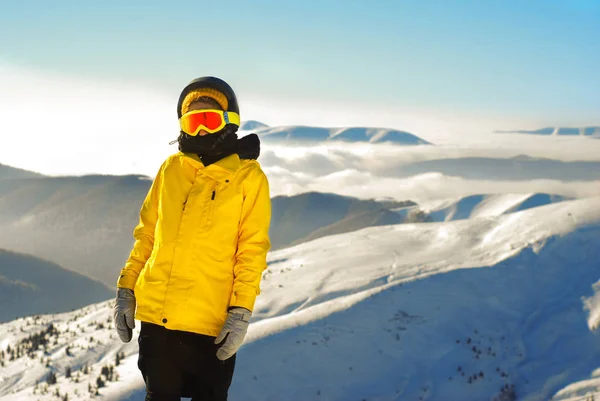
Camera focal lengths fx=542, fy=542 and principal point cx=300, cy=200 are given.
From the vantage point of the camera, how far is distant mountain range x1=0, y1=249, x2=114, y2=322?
270 ft

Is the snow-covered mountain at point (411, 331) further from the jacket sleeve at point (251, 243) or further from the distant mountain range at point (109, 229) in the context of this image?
the distant mountain range at point (109, 229)

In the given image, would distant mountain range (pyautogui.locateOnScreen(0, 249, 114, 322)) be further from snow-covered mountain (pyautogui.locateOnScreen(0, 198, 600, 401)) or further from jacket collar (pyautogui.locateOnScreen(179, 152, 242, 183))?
jacket collar (pyautogui.locateOnScreen(179, 152, 242, 183))

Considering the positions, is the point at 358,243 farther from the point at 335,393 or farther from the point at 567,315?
the point at 335,393

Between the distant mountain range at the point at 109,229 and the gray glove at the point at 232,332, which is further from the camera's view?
the distant mountain range at the point at 109,229

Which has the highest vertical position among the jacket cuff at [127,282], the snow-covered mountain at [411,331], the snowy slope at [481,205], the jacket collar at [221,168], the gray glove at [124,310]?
the jacket collar at [221,168]

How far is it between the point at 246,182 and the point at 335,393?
852 cm

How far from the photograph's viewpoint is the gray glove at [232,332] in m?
3.44

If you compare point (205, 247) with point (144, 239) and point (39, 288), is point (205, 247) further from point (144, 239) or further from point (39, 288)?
point (39, 288)

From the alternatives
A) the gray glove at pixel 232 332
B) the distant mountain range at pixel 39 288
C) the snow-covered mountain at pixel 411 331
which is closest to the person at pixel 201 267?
the gray glove at pixel 232 332

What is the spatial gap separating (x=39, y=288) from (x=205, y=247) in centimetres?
9857

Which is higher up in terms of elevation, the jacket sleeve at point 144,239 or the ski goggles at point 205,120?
the ski goggles at point 205,120

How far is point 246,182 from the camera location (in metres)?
3.61

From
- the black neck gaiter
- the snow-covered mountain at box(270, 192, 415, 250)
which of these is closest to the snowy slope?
the snow-covered mountain at box(270, 192, 415, 250)

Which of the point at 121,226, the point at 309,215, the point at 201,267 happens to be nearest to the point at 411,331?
the point at 201,267
